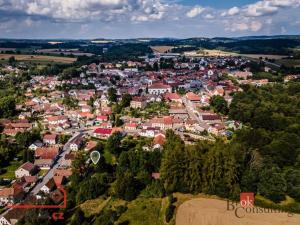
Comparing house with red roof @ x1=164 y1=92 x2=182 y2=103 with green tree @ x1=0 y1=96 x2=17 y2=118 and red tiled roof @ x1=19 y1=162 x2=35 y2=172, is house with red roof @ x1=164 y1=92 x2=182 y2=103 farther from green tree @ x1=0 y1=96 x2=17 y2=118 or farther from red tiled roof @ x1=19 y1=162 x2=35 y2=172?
red tiled roof @ x1=19 y1=162 x2=35 y2=172

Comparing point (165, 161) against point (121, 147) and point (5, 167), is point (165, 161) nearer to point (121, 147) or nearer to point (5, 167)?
point (121, 147)

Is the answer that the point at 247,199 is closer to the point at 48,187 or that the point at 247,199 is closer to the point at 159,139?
the point at 159,139

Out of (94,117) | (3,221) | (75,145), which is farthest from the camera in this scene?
(94,117)

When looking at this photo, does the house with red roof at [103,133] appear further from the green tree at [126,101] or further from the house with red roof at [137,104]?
the house with red roof at [137,104]

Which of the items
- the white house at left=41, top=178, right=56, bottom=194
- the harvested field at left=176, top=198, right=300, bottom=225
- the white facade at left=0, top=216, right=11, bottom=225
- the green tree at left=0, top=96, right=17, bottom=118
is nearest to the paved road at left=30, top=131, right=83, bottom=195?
the white house at left=41, top=178, right=56, bottom=194

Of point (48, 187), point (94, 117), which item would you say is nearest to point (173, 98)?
point (94, 117)

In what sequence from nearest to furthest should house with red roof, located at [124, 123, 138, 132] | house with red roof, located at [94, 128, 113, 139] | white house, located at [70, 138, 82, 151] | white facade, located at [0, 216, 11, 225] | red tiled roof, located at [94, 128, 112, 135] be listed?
1. white facade, located at [0, 216, 11, 225]
2. white house, located at [70, 138, 82, 151]
3. house with red roof, located at [94, 128, 113, 139]
4. red tiled roof, located at [94, 128, 112, 135]
5. house with red roof, located at [124, 123, 138, 132]
